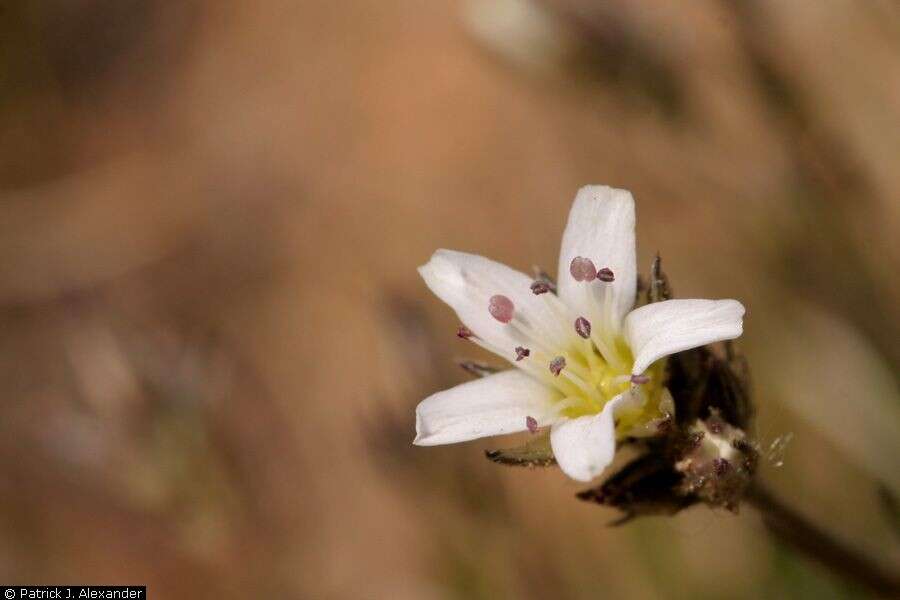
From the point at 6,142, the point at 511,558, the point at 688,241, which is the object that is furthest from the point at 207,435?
the point at 6,142

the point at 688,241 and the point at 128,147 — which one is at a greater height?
the point at 128,147

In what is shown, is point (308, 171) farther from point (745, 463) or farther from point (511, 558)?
point (745, 463)

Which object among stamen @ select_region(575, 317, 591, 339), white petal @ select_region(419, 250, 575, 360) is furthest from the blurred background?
white petal @ select_region(419, 250, 575, 360)

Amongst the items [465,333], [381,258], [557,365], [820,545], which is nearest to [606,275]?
[557,365]

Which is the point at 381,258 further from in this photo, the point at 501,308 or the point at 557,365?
the point at 557,365

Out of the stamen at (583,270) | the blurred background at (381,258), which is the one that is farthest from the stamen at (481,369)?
the blurred background at (381,258)

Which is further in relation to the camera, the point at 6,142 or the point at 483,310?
the point at 6,142

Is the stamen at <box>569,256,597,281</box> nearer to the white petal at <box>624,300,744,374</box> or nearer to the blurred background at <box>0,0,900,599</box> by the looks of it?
the white petal at <box>624,300,744,374</box>
